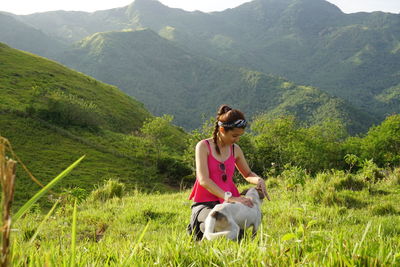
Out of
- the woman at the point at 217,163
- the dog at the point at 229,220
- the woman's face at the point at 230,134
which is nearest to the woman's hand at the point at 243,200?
the dog at the point at 229,220

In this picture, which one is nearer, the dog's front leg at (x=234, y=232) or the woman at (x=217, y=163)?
the dog's front leg at (x=234, y=232)

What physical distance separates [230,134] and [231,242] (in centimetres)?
199

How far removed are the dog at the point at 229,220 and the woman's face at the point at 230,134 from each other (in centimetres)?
103

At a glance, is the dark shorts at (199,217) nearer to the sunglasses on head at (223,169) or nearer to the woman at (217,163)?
the woman at (217,163)

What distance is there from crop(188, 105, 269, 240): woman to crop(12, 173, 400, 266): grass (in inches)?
21.1

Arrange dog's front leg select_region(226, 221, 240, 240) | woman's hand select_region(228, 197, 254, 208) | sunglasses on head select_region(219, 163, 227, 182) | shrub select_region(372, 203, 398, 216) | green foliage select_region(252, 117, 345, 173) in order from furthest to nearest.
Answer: green foliage select_region(252, 117, 345, 173) < shrub select_region(372, 203, 398, 216) < sunglasses on head select_region(219, 163, 227, 182) < woman's hand select_region(228, 197, 254, 208) < dog's front leg select_region(226, 221, 240, 240)

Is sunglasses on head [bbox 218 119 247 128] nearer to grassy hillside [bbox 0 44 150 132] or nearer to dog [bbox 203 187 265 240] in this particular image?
dog [bbox 203 187 265 240]

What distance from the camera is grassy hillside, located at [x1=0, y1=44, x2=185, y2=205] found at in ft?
158

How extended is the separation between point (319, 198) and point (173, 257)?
6491 millimetres

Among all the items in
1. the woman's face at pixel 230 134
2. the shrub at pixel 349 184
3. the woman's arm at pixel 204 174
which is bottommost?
the shrub at pixel 349 184

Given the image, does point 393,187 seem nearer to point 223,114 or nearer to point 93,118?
point 223,114

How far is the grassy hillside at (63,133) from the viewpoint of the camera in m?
48.1

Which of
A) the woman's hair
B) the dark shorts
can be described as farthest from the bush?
the woman's hair

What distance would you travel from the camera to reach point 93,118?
72875mm
